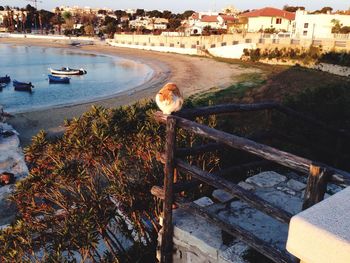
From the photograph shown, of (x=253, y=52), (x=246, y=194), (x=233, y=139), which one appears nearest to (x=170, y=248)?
(x=246, y=194)

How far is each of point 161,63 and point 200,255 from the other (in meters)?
50.9

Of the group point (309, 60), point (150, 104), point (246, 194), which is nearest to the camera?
point (246, 194)

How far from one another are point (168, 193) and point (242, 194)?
1.06 m

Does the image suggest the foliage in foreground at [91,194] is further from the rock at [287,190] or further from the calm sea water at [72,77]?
the calm sea water at [72,77]

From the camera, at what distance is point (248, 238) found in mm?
3133

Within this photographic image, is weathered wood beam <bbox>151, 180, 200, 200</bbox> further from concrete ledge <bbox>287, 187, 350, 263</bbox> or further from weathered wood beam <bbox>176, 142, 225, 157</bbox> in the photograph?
concrete ledge <bbox>287, 187, 350, 263</bbox>

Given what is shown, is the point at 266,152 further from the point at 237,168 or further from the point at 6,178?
the point at 6,178

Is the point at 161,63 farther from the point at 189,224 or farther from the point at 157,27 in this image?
the point at 157,27

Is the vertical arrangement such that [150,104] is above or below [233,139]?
below

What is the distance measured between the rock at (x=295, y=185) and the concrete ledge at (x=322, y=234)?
3942mm

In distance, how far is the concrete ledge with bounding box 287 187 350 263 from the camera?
128 cm

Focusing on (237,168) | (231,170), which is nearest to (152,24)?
(237,168)

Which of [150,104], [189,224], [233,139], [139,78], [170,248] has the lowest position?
[139,78]

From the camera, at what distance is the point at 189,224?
402 centimetres
